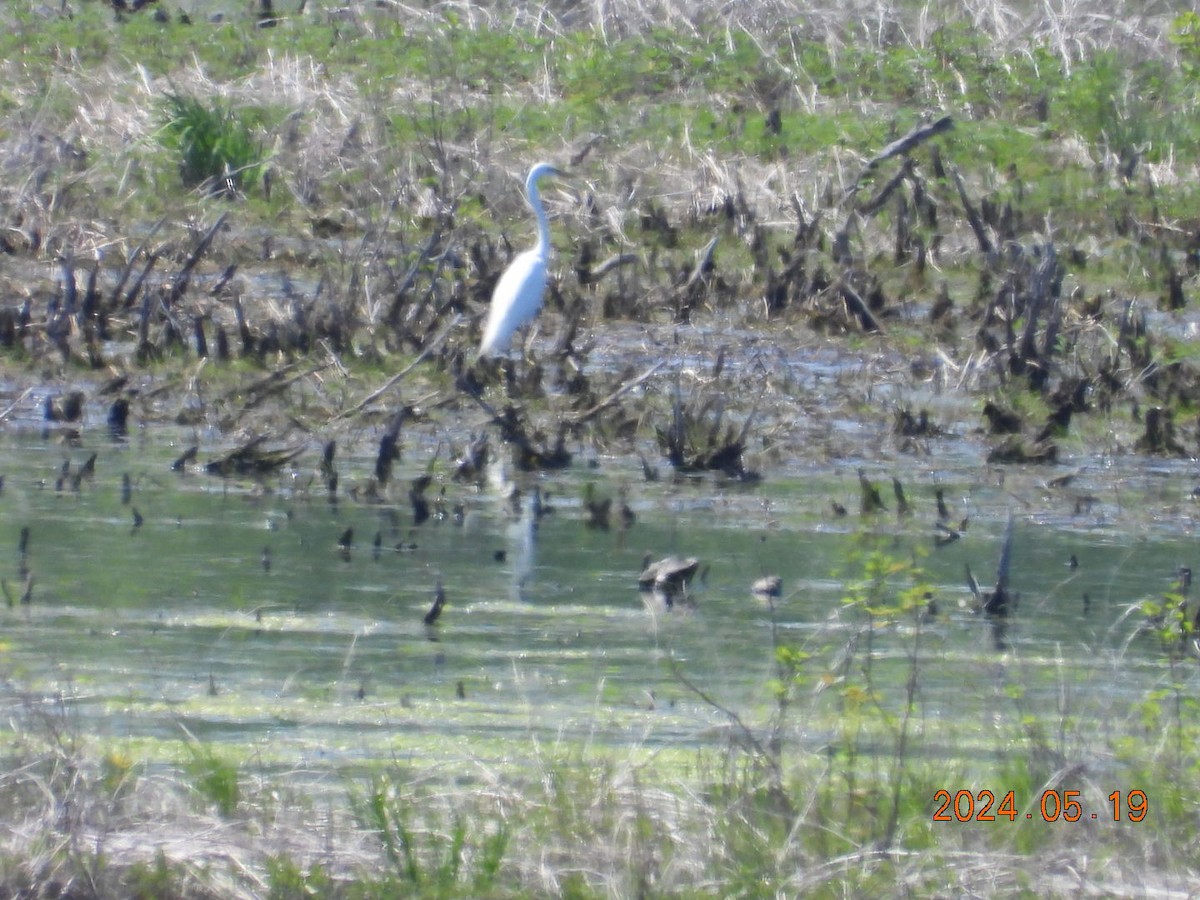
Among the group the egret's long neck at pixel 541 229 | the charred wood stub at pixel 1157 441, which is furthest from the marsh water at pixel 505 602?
the egret's long neck at pixel 541 229

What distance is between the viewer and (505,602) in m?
6.82

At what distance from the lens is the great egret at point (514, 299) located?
10.8m

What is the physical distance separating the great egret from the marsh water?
1.88 metres

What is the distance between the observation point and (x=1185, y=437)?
9438 mm

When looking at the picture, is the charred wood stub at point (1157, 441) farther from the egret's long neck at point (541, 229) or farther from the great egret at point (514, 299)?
the egret's long neck at point (541, 229)

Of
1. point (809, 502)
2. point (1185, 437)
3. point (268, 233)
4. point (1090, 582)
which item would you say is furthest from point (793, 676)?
point (268, 233)

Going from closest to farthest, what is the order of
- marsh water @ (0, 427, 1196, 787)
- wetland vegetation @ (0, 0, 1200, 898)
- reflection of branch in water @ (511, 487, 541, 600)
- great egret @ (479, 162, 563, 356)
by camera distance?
wetland vegetation @ (0, 0, 1200, 898) → marsh water @ (0, 427, 1196, 787) → reflection of branch in water @ (511, 487, 541, 600) → great egret @ (479, 162, 563, 356)

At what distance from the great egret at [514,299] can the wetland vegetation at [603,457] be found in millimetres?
214

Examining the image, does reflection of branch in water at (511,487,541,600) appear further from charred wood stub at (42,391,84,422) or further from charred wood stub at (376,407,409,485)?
charred wood stub at (42,391,84,422)

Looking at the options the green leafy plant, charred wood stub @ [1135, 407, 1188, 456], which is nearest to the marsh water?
charred wood stub @ [1135, 407, 1188, 456]

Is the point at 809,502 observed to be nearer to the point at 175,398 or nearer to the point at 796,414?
the point at 796,414

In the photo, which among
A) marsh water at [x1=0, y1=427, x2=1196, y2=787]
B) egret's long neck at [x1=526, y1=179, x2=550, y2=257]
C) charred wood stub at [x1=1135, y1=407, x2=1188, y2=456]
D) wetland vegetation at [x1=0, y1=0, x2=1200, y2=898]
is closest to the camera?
wetland vegetation at [x1=0, y1=0, x2=1200, y2=898]

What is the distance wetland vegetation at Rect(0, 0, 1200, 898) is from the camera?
14.4 ft

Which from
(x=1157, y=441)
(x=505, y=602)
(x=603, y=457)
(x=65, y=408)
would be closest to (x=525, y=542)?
(x=505, y=602)
